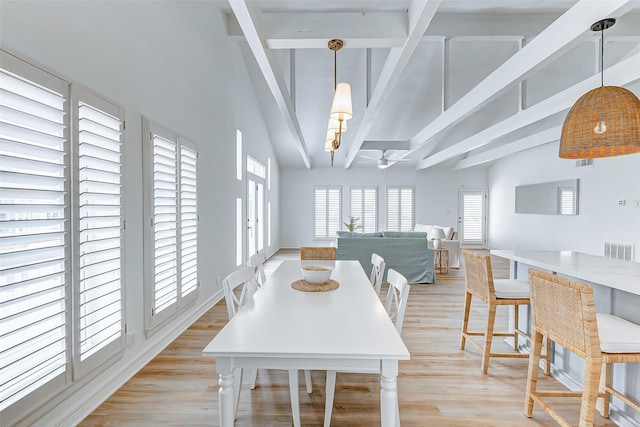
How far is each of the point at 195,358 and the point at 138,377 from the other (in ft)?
1.43

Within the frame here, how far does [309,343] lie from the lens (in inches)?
51.3

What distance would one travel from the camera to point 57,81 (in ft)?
5.62

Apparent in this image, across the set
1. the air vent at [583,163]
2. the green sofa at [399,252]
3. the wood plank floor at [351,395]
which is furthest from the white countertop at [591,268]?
the air vent at [583,163]

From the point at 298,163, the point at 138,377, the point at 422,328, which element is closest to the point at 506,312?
the point at 422,328

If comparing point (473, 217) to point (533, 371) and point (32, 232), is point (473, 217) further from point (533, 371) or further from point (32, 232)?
point (32, 232)

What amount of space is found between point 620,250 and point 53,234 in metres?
7.25

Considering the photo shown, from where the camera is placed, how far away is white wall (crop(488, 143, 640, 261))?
16.9 ft

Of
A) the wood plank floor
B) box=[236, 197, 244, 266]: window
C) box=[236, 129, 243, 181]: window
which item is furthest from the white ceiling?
the wood plank floor

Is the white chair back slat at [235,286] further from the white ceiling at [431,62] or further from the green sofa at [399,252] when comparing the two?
the green sofa at [399,252]

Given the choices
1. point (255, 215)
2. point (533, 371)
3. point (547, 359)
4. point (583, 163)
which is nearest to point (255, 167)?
point (255, 215)

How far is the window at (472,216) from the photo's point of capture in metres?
9.95

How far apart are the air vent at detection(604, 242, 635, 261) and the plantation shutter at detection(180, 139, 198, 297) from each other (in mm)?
6426

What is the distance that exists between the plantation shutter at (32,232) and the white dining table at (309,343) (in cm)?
96

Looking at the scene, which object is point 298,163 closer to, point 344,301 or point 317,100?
point 317,100
